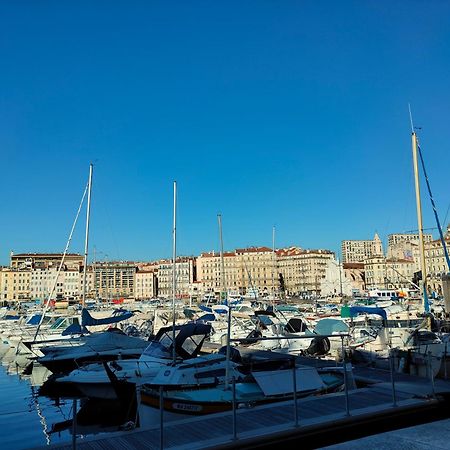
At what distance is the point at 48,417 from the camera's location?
54.9 feet

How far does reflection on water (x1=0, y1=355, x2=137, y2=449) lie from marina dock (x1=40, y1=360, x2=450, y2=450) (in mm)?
2209

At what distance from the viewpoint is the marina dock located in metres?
8.57

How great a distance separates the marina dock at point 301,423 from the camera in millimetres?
8570

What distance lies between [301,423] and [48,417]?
35.8 feet

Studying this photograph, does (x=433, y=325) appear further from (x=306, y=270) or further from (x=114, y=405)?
(x=306, y=270)

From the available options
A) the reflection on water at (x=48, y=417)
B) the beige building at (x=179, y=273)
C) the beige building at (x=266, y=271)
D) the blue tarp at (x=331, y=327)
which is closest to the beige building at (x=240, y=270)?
the beige building at (x=266, y=271)

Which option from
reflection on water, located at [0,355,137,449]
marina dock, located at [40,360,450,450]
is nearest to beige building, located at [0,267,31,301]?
reflection on water, located at [0,355,137,449]

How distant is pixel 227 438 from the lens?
8523 millimetres

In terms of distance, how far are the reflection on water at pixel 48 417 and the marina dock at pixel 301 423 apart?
87.0 inches

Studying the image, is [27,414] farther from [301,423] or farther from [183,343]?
[301,423]

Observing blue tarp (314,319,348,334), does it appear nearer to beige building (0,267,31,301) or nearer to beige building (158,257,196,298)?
beige building (158,257,196,298)

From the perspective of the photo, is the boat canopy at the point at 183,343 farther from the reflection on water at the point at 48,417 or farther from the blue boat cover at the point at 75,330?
the blue boat cover at the point at 75,330

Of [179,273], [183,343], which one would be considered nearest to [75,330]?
[183,343]

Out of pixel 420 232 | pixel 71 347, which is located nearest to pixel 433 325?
pixel 420 232
